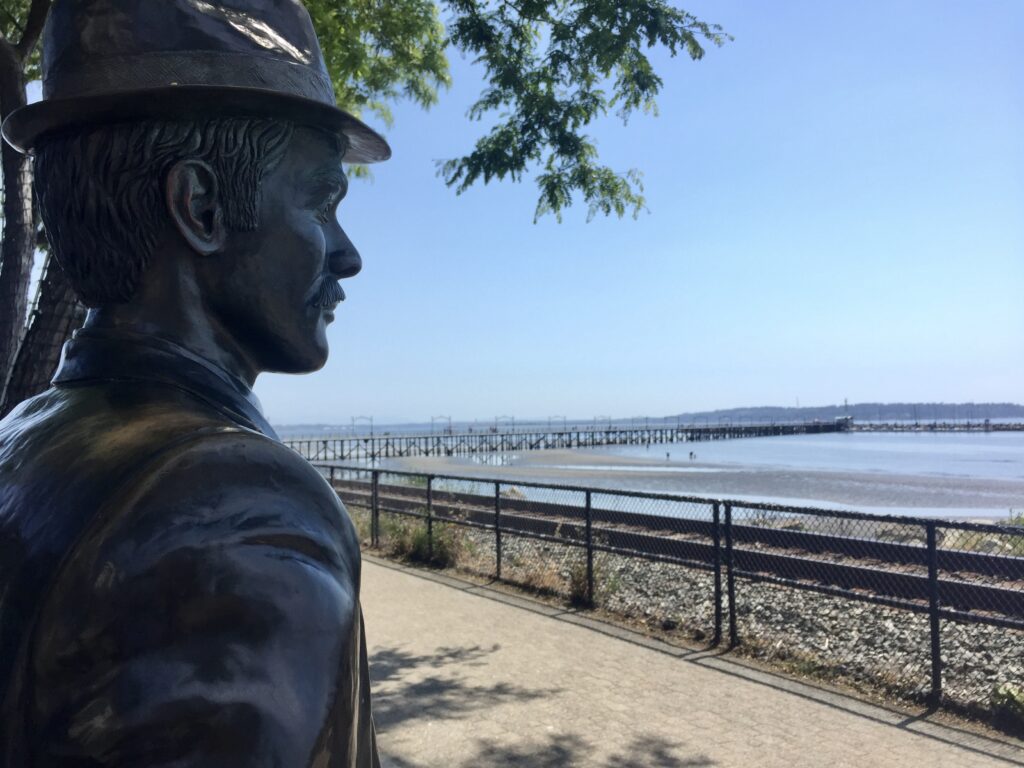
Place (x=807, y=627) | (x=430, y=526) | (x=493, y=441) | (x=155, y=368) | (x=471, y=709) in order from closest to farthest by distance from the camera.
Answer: (x=155, y=368), (x=471, y=709), (x=807, y=627), (x=430, y=526), (x=493, y=441)

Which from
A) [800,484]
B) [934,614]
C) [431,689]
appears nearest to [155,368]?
[431,689]

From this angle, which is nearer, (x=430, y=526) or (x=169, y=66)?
(x=169, y=66)

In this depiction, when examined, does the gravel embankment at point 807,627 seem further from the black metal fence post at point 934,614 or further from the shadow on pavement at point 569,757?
the shadow on pavement at point 569,757

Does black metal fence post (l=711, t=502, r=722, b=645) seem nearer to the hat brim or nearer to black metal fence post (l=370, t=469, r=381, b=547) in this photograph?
black metal fence post (l=370, t=469, r=381, b=547)

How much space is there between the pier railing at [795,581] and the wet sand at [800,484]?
16962 mm

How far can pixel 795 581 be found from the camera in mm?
7250

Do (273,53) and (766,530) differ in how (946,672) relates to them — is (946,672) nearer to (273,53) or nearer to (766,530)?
(766,530)

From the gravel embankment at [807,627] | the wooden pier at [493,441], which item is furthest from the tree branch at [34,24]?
the wooden pier at [493,441]

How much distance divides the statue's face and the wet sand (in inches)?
1044

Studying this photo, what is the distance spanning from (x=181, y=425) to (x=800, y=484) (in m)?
36.4

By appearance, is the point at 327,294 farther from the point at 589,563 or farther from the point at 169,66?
the point at 589,563

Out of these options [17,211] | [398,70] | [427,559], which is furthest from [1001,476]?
[17,211]

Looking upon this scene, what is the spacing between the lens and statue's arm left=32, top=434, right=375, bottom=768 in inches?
33.1

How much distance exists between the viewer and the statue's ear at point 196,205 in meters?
1.22
